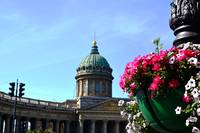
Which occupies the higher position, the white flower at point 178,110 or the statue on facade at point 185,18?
the statue on facade at point 185,18

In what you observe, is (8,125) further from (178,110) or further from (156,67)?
(178,110)

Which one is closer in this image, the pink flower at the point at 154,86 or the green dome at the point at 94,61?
the pink flower at the point at 154,86

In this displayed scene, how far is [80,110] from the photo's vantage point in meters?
108

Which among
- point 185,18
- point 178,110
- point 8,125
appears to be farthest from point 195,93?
point 8,125

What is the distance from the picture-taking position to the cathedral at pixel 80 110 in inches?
3729

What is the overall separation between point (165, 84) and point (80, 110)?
4065 inches

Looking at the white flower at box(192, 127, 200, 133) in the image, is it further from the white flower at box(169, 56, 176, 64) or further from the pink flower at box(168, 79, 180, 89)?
the white flower at box(169, 56, 176, 64)

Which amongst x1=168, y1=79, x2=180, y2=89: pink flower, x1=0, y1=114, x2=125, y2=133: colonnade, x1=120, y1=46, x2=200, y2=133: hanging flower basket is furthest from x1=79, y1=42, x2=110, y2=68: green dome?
x1=168, y1=79, x2=180, y2=89: pink flower

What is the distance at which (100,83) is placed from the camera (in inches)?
4867

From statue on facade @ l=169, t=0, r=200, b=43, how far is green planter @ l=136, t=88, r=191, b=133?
1458 millimetres

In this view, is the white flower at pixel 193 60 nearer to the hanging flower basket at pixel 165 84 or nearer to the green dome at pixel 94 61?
the hanging flower basket at pixel 165 84

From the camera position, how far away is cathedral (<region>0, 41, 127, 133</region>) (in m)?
94.7

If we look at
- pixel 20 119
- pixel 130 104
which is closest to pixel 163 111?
pixel 130 104

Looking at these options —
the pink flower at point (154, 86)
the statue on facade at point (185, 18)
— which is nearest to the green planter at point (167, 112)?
the pink flower at point (154, 86)
